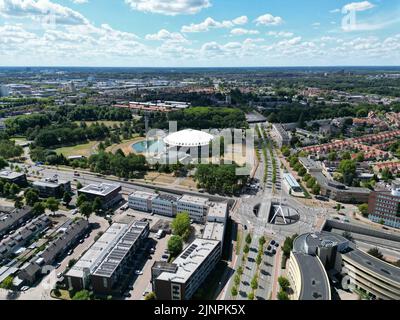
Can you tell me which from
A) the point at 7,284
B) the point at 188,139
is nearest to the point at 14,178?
the point at 7,284

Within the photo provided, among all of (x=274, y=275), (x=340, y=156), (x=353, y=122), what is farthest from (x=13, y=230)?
(x=353, y=122)

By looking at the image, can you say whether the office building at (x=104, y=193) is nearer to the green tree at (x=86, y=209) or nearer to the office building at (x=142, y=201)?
the office building at (x=142, y=201)

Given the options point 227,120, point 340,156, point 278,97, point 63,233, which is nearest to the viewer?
point 63,233

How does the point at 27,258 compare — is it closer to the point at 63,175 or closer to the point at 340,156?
the point at 63,175

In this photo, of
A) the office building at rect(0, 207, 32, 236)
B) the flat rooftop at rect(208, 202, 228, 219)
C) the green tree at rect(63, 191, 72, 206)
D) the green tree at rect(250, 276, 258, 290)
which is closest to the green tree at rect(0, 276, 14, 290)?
the office building at rect(0, 207, 32, 236)

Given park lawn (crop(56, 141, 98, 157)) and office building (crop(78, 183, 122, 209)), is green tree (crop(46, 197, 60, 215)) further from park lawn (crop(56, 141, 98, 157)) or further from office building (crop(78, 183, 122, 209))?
park lawn (crop(56, 141, 98, 157))
